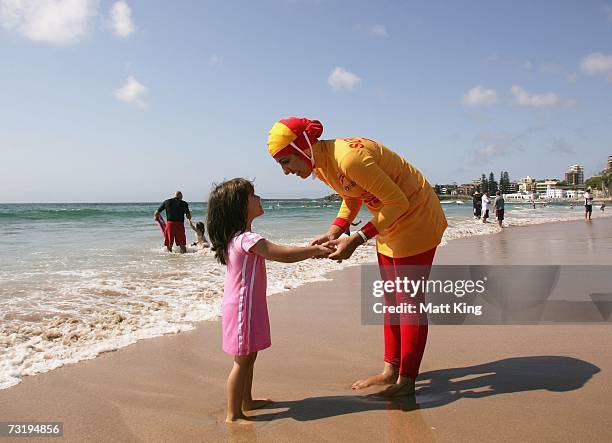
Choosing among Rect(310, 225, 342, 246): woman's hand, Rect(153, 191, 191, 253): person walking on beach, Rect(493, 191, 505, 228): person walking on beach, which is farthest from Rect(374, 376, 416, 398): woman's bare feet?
Rect(493, 191, 505, 228): person walking on beach

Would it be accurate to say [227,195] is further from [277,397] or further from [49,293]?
[49,293]

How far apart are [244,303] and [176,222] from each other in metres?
9.76

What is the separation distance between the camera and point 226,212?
8.20 ft

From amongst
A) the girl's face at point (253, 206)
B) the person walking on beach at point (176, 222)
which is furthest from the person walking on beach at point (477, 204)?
the girl's face at point (253, 206)

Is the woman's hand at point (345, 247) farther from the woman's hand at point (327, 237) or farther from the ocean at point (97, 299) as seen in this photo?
the ocean at point (97, 299)

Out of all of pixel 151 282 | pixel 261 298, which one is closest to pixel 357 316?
pixel 261 298

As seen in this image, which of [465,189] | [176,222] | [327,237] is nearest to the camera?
[327,237]

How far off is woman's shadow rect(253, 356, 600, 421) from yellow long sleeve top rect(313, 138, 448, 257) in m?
0.83

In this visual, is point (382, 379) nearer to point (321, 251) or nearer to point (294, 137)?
point (321, 251)

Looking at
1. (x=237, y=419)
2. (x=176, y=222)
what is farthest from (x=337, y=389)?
(x=176, y=222)

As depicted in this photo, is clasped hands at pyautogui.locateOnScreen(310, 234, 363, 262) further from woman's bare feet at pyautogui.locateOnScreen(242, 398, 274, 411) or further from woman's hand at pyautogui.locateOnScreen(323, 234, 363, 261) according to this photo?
woman's bare feet at pyautogui.locateOnScreen(242, 398, 274, 411)

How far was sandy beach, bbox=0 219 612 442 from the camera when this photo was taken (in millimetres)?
2236

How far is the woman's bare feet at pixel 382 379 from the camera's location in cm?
283

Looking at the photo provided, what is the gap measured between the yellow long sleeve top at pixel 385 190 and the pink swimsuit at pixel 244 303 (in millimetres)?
615
